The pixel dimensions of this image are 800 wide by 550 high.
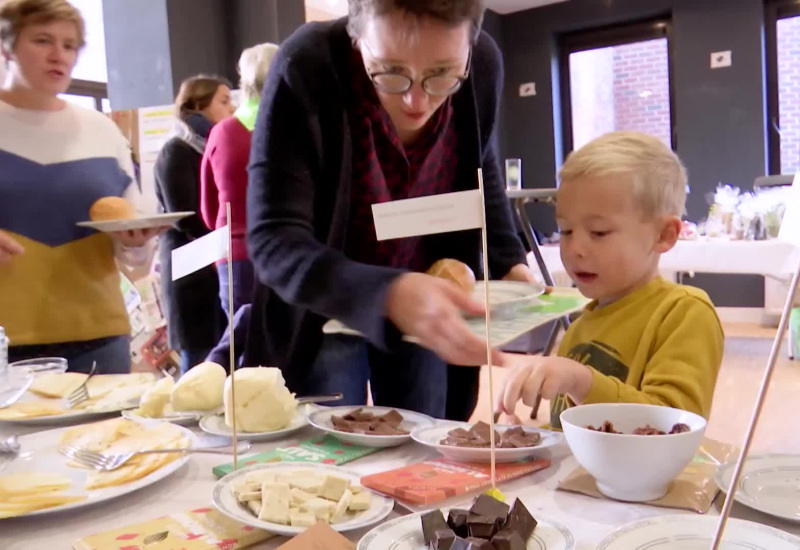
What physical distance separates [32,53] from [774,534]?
174cm

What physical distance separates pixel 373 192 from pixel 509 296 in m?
0.31

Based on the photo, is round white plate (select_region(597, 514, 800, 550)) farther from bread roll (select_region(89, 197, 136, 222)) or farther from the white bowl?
bread roll (select_region(89, 197, 136, 222))

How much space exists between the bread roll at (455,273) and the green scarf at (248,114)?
3.63 ft

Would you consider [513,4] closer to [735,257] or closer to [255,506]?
[735,257]

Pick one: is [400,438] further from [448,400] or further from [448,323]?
[448,400]

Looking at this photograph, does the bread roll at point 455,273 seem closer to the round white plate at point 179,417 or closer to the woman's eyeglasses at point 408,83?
the woman's eyeglasses at point 408,83

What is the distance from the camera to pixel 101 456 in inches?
36.1

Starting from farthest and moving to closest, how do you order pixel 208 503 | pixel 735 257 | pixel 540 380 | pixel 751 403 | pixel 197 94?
pixel 735 257, pixel 751 403, pixel 197 94, pixel 540 380, pixel 208 503

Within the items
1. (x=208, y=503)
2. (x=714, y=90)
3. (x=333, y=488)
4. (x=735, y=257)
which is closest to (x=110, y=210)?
(x=208, y=503)

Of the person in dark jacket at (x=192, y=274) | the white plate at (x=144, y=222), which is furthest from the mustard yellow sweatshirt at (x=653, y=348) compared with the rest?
the person in dark jacket at (x=192, y=274)

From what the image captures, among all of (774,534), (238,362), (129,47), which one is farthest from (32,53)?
(129,47)

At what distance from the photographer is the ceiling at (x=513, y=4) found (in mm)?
6574

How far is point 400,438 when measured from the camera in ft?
3.20

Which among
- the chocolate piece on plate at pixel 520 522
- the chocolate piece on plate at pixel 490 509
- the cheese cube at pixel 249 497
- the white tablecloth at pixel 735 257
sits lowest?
the white tablecloth at pixel 735 257
